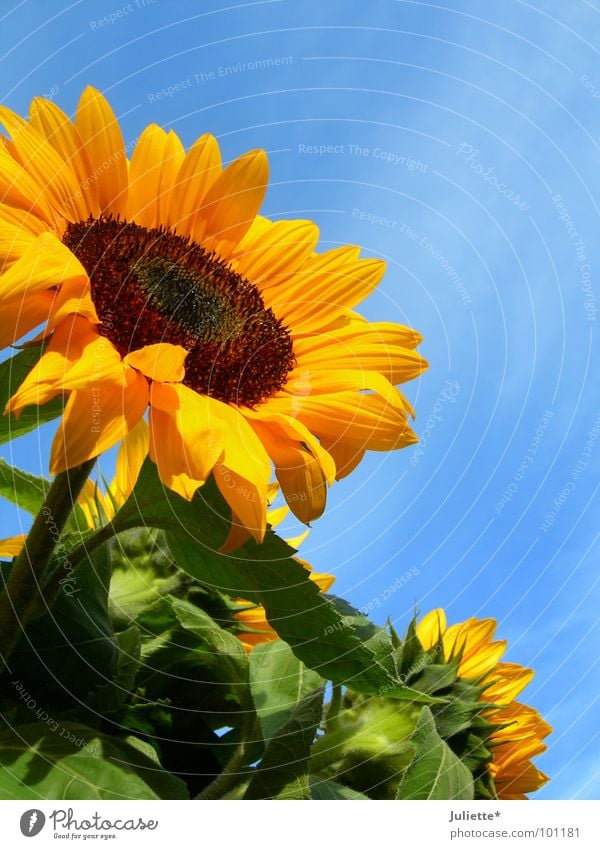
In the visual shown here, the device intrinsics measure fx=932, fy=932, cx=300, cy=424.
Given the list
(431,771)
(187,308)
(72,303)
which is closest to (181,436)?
(72,303)

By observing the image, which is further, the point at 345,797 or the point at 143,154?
the point at 143,154

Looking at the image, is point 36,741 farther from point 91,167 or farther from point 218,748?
point 91,167

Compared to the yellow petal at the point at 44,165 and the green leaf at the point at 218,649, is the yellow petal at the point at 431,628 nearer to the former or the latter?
the green leaf at the point at 218,649

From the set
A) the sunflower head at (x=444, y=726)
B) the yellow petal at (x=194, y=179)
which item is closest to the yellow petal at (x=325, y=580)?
the sunflower head at (x=444, y=726)

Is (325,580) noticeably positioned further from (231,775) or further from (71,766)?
(71,766)
